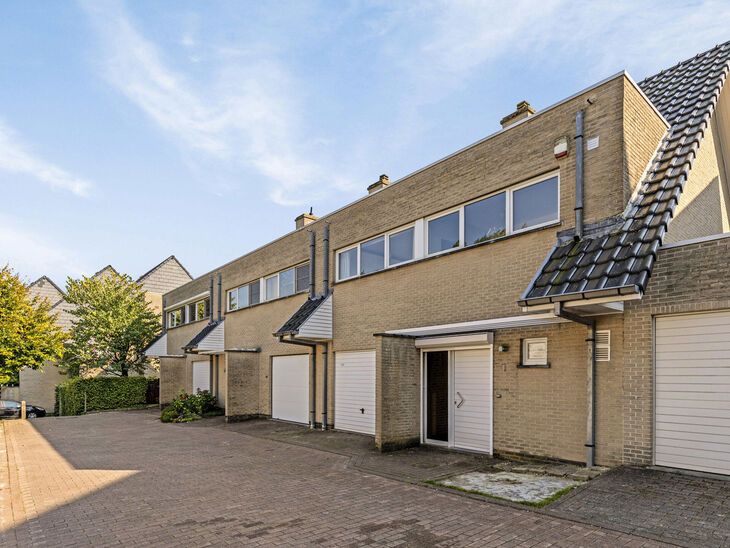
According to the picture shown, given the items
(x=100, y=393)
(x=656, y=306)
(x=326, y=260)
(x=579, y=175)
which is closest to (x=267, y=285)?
(x=326, y=260)

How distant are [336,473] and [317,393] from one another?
618cm

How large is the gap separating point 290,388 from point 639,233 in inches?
472

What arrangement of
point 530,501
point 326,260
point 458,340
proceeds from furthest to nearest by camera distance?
point 326,260
point 458,340
point 530,501

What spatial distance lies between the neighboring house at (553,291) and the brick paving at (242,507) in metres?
2.56

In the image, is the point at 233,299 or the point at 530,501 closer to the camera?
the point at 530,501

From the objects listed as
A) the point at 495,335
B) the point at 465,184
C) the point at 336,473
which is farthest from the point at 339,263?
the point at 336,473

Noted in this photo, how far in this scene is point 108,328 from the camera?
89.9 ft

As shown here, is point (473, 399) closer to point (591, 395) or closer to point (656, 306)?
point (591, 395)

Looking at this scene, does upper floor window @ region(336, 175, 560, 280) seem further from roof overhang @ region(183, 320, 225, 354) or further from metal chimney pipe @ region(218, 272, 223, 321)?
metal chimney pipe @ region(218, 272, 223, 321)

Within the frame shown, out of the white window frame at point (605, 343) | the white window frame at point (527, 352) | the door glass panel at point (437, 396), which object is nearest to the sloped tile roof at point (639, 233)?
the white window frame at point (605, 343)

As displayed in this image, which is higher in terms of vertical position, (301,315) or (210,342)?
(301,315)

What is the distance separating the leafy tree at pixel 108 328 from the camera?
90.3ft

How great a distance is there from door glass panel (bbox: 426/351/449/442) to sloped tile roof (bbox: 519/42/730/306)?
3.90 meters

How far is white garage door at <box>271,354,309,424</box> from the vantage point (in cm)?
1581
